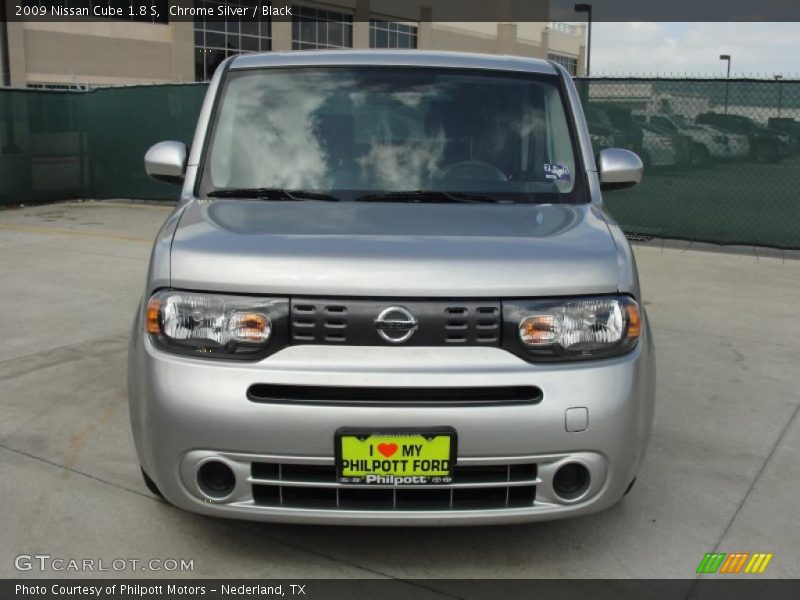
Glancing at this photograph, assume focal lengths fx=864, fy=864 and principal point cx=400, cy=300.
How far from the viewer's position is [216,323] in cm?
287

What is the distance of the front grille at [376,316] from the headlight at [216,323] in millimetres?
76

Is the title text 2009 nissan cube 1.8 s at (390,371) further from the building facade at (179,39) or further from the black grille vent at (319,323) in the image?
the building facade at (179,39)

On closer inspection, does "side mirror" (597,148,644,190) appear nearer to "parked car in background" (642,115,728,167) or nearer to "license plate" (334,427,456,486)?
"license plate" (334,427,456,486)

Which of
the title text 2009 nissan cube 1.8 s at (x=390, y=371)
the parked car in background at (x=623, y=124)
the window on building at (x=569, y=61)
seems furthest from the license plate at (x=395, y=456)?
the window on building at (x=569, y=61)

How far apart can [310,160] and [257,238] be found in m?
0.89

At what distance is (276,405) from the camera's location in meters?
2.75

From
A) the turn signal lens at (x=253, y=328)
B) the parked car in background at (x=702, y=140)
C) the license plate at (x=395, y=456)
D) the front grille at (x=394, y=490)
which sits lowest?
the front grille at (x=394, y=490)

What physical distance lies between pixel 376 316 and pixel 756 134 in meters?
9.17

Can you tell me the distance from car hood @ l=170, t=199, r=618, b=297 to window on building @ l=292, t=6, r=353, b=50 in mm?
36624

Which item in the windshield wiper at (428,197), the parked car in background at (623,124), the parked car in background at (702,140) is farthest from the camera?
the parked car in background at (623,124)

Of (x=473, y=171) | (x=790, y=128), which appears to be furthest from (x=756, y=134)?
(x=473, y=171)

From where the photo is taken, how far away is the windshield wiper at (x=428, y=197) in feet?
11.7

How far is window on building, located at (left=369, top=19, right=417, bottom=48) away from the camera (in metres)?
44.0

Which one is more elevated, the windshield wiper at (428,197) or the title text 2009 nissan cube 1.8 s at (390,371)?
the windshield wiper at (428,197)
